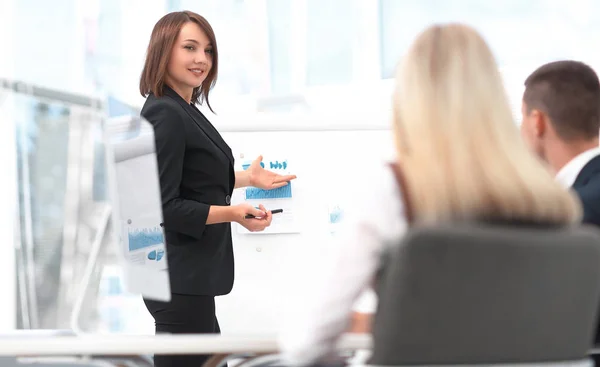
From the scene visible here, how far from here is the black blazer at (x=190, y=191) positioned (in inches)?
71.6

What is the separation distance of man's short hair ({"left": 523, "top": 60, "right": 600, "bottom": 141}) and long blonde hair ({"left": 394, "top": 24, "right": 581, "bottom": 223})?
17.1 inches

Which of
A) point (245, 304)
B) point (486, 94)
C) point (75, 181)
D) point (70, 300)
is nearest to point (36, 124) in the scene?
point (75, 181)

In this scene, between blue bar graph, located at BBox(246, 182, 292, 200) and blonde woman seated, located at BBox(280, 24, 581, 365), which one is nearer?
blonde woman seated, located at BBox(280, 24, 581, 365)

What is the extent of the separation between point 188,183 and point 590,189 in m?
0.94

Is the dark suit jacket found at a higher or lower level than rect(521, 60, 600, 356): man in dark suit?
lower

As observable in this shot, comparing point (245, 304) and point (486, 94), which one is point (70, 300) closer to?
point (245, 304)

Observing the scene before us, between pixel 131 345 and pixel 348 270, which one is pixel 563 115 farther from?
pixel 131 345

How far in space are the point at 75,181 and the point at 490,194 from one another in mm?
2142

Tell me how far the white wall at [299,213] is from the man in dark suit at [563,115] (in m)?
0.96

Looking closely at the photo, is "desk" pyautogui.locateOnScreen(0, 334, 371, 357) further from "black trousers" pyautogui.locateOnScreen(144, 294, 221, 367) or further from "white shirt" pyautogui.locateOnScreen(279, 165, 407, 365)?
"black trousers" pyautogui.locateOnScreen(144, 294, 221, 367)

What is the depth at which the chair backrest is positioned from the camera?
97cm

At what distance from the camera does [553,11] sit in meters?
3.79

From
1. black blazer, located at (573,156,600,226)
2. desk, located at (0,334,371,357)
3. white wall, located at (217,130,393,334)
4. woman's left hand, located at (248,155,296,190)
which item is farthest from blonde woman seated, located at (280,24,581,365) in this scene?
white wall, located at (217,130,393,334)

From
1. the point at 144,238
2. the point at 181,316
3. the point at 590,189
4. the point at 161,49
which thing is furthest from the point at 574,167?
the point at 161,49
